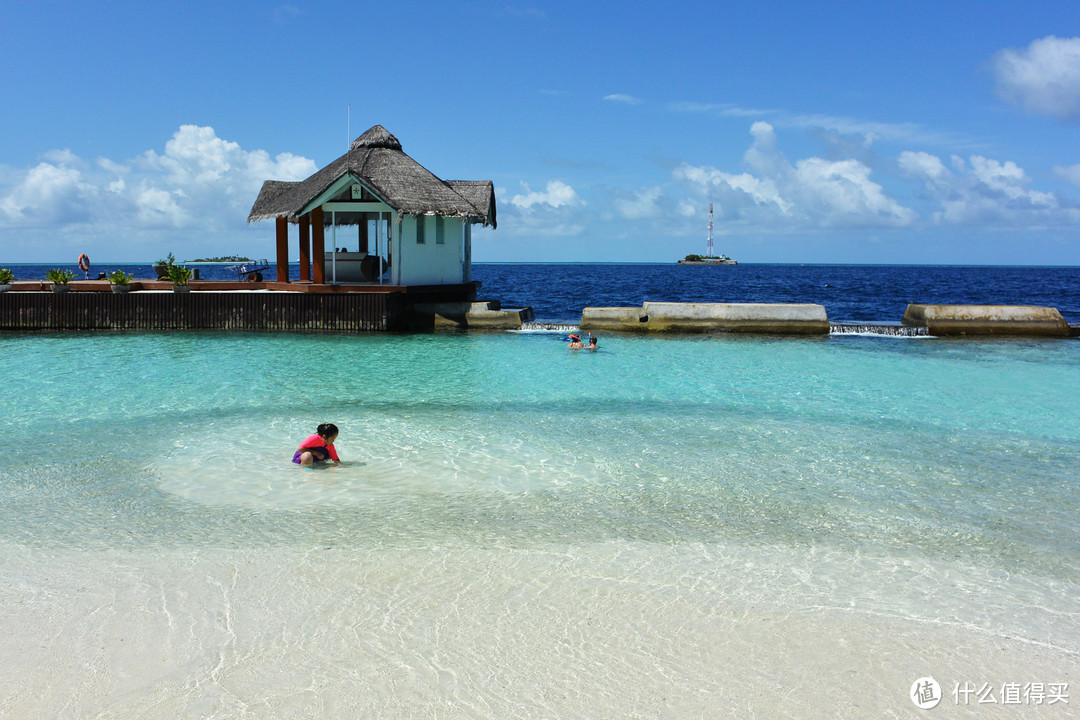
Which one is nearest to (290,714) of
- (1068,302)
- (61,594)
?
(61,594)

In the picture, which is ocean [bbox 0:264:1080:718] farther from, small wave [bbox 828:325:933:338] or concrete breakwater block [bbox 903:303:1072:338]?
concrete breakwater block [bbox 903:303:1072:338]

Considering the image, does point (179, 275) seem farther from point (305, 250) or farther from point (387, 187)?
point (387, 187)

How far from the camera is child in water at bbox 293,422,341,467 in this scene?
8367 millimetres

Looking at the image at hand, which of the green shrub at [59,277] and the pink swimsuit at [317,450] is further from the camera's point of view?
the green shrub at [59,277]

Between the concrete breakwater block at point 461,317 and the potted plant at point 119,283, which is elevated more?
the potted plant at point 119,283

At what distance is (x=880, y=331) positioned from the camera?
23000mm

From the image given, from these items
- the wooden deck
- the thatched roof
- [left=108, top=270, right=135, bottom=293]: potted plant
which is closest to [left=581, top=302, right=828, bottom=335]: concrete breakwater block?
the thatched roof

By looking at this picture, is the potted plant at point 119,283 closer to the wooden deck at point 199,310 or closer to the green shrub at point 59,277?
the wooden deck at point 199,310

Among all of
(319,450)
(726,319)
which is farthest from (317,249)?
(319,450)

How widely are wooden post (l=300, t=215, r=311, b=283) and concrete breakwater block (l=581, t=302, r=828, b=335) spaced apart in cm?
955

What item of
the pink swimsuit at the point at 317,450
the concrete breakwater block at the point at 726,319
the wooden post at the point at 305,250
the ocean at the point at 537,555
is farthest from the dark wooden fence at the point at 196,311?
the pink swimsuit at the point at 317,450

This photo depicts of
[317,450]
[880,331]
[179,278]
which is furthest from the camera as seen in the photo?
[880,331]

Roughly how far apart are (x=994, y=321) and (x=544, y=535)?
20828mm

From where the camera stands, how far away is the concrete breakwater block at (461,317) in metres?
23.2
